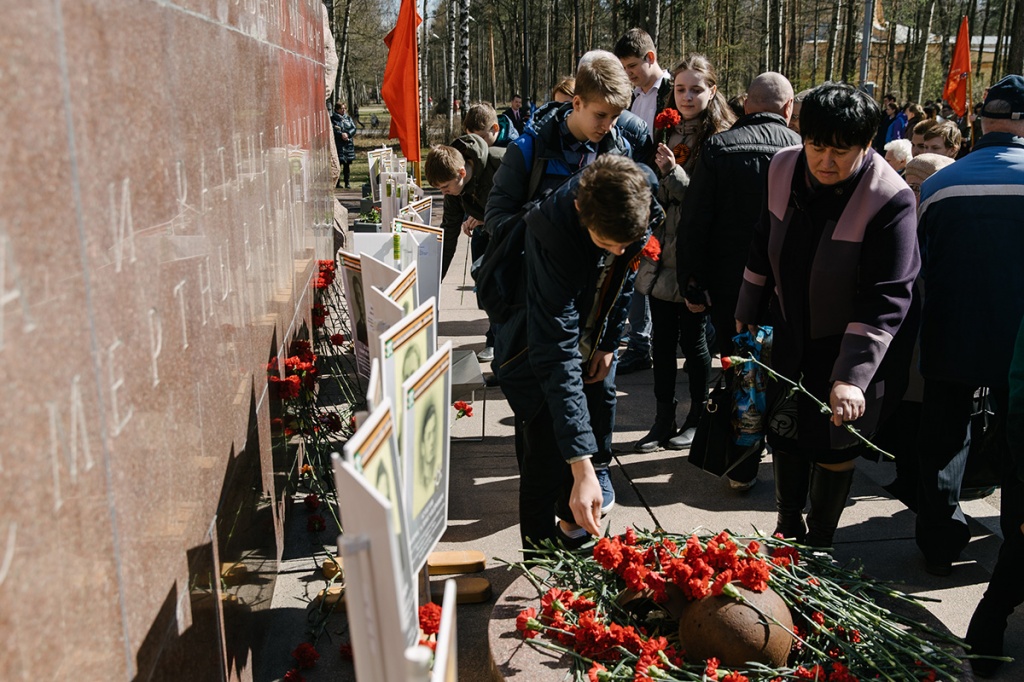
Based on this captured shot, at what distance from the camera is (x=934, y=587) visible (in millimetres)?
3977

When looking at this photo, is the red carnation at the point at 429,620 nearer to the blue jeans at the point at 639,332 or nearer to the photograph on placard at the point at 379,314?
the photograph on placard at the point at 379,314

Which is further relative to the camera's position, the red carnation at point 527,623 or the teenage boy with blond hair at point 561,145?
the teenage boy with blond hair at point 561,145

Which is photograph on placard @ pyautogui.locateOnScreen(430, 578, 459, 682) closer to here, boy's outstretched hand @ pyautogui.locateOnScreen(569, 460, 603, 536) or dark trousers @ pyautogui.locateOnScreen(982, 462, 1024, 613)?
boy's outstretched hand @ pyautogui.locateOnScreen(569, 460, 603, 536)

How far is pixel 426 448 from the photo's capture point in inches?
88.0

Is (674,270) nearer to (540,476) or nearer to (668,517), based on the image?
(668,517)

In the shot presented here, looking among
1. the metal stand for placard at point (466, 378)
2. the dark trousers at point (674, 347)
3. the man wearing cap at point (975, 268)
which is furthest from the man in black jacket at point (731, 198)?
the metal stand for placard at point (466, 378)

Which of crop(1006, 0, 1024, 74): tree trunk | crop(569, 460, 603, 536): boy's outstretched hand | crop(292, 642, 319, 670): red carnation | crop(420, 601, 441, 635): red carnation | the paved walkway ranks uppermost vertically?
crop(1006, 0, 1024, 74): tree trunk

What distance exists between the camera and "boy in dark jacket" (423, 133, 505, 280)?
19.6 feet

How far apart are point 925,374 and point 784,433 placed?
27.1 inches

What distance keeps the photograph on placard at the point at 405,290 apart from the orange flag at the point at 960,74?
17450mm

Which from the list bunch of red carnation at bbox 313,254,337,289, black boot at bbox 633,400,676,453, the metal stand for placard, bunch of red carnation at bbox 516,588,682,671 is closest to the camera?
bunch of red carnation at bbox 516,588,682,671

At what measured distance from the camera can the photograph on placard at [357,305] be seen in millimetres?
3512

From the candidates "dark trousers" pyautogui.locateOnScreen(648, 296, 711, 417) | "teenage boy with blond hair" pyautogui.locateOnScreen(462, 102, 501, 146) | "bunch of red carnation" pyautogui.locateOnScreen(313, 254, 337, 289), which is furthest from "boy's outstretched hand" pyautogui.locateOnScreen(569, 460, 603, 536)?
"teenage boy with blond hair" pyautogui.locateOnScreen(462, 102, 501, 146)

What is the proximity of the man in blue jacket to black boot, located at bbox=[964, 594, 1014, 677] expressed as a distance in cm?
74
